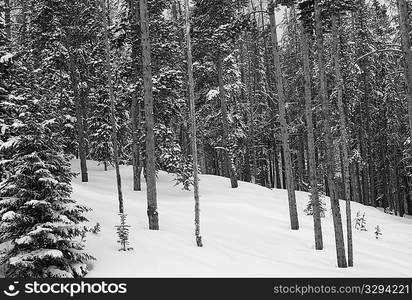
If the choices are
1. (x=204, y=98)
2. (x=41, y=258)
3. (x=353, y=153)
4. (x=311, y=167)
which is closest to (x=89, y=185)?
(x=204, y=98)

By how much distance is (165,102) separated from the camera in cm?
2431

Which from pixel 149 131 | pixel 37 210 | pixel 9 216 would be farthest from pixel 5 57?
pixel 9 216

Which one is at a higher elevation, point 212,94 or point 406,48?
point 212,94

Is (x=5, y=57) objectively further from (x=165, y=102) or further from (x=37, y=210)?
(x=165, y=102)

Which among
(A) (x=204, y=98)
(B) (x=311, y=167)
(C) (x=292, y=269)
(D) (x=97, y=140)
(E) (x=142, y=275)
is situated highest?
(A) (x=204, y=98)

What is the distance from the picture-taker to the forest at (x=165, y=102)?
9906 millimetres

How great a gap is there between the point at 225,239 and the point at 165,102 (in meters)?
10.8

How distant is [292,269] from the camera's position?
12.6 metres

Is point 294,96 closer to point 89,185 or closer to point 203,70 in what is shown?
point 203,70

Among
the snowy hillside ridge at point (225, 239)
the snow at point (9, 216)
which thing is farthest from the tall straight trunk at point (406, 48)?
the snow at point (9, 216)

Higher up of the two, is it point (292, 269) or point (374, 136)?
point (374, 136)

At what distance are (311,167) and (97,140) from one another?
17.5m

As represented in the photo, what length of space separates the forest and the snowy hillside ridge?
23.1 inches

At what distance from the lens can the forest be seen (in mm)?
9906
